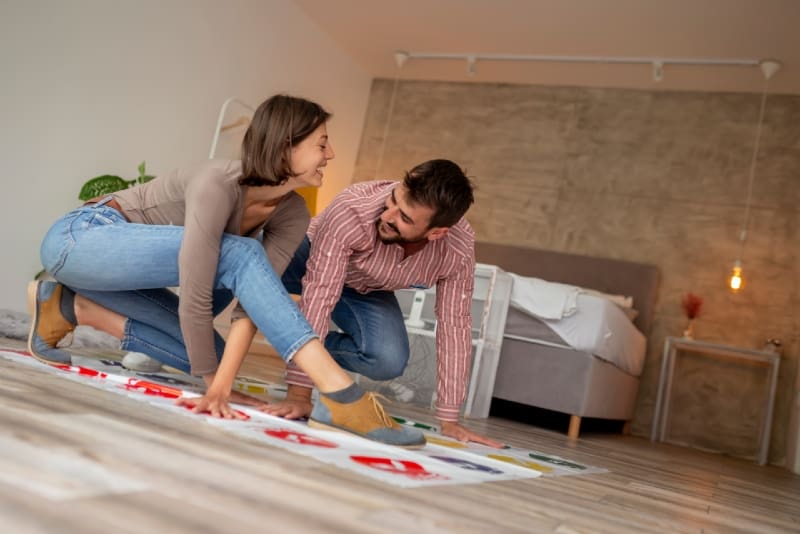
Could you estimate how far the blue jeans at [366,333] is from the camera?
87.4 inches

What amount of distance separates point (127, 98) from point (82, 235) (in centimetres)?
267

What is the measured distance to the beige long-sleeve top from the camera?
162 cm

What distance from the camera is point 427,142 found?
6.25 m

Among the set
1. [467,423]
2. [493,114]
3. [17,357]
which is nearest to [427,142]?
[493,114]

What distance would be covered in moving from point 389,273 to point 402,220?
0.28 metres

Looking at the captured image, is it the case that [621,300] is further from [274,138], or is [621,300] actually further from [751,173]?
[274,138]

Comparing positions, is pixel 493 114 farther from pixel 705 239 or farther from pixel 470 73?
pixel 705 239

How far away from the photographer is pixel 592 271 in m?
5.43

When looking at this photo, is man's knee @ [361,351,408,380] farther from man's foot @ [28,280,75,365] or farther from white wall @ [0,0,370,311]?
white wall @ [0,0,370,311]

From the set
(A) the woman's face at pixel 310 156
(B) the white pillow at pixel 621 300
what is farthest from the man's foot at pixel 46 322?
(B) the white pillow at pixel 621 300

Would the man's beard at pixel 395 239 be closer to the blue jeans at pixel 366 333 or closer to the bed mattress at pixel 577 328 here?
the blue jeans at pixel 366 333

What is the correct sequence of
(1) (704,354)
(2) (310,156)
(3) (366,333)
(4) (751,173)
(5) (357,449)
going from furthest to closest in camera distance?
(4) (751,173) < (1) (704,354) < (3) (366,333) < (2) (310,156) < (5) (357,449)

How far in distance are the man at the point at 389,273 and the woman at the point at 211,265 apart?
130 millimetres

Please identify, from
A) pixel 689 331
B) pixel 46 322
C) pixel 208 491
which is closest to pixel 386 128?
pixel 689 331
